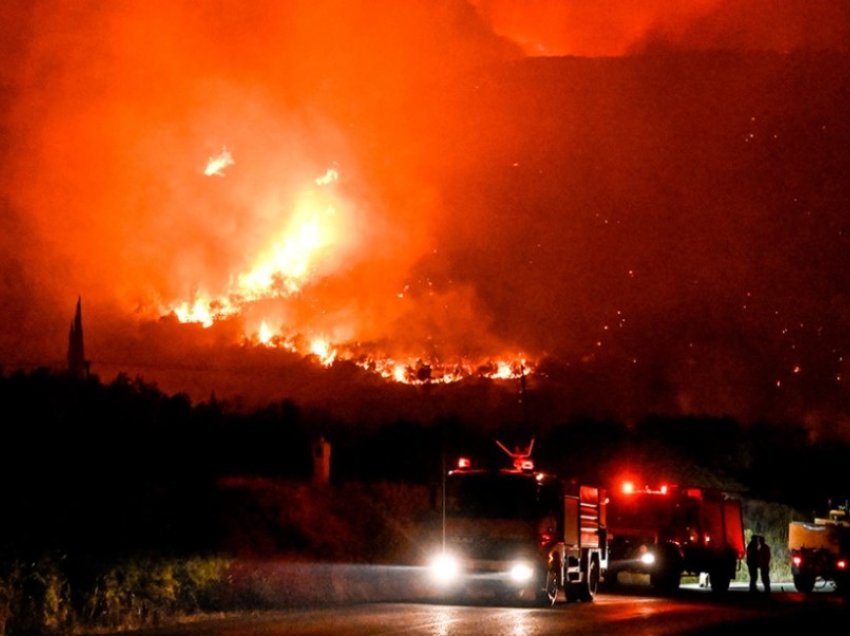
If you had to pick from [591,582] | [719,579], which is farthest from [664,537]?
[591,582]

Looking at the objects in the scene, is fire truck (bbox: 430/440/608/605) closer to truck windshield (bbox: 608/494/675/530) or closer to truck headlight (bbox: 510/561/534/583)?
truck headlight (bbox: 510/561/534/583)

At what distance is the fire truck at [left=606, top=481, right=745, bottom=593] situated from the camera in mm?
31266

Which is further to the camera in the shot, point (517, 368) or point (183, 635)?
point (517, 368)

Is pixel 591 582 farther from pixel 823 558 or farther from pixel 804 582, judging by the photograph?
pixel 823 558

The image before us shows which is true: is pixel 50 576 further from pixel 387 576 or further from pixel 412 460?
pixel 412 460

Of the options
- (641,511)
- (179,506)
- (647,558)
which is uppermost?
(641,511)

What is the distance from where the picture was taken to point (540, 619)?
69.5 feet

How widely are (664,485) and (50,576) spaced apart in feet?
61.8

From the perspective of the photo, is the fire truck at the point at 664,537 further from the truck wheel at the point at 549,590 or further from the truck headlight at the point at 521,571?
the truck headlight at the point at 521,571

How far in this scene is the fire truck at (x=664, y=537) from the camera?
103 ft

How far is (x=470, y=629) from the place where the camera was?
18.7 meters

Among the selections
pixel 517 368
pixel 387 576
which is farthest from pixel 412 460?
pixel 517 368

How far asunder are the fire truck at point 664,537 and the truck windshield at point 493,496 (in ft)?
23.9

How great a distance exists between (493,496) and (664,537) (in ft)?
27.0
